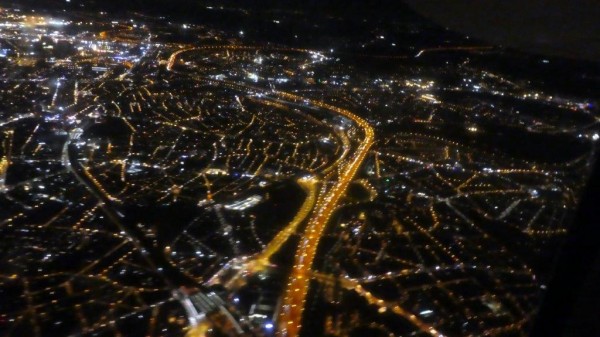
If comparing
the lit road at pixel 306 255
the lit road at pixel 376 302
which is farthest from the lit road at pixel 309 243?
the lit road at pixel 376 302

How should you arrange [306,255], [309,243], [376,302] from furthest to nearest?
[309,243]
[306,255]
[376,302]

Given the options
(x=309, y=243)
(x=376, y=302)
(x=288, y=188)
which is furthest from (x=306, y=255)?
(x=288, y=188)

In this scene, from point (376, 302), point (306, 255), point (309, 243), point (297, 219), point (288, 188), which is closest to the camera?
point (376, 302)

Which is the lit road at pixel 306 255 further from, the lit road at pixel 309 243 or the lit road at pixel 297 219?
the lit road at pixel 297 219

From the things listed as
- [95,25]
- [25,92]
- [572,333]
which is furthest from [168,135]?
[95,25]

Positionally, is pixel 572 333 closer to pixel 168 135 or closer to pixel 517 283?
pixel 517 283

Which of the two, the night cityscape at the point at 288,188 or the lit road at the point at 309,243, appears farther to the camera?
the night cityscape at the point at 288,188

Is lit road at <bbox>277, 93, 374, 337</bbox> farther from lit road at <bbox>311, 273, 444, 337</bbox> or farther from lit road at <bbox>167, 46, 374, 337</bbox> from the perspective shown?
lit road at <bbox>311, 273, 444, 337</bbox>

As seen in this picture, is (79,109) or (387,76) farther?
(387,76)

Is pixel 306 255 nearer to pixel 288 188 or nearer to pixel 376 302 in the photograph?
pixel 376 302
